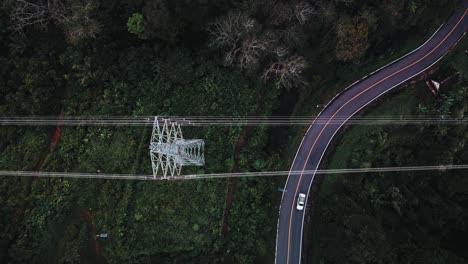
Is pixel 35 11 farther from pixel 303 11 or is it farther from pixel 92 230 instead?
pixel 303 11

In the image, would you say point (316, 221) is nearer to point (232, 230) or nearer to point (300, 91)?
point (232, 230)

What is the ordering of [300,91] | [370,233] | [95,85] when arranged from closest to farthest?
[370,233], [95,85], [300,91]

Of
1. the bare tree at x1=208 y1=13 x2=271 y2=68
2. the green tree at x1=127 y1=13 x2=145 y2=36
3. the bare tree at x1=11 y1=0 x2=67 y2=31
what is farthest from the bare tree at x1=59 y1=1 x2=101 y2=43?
the bare tree at x1=208 y1=13 x2=271 y2=68

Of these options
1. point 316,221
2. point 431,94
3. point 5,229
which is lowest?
point 5,229

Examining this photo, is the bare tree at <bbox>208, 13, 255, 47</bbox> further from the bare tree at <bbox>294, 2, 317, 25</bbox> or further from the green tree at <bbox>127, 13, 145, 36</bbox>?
the green tree at <bbox>127, 13, 145, 36</bbox>

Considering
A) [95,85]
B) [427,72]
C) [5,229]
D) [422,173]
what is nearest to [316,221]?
[422,173]

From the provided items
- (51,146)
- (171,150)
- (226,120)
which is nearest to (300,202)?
(226,120)

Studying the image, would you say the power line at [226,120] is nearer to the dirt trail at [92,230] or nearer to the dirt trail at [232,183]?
the dirt trail at [232,183]
